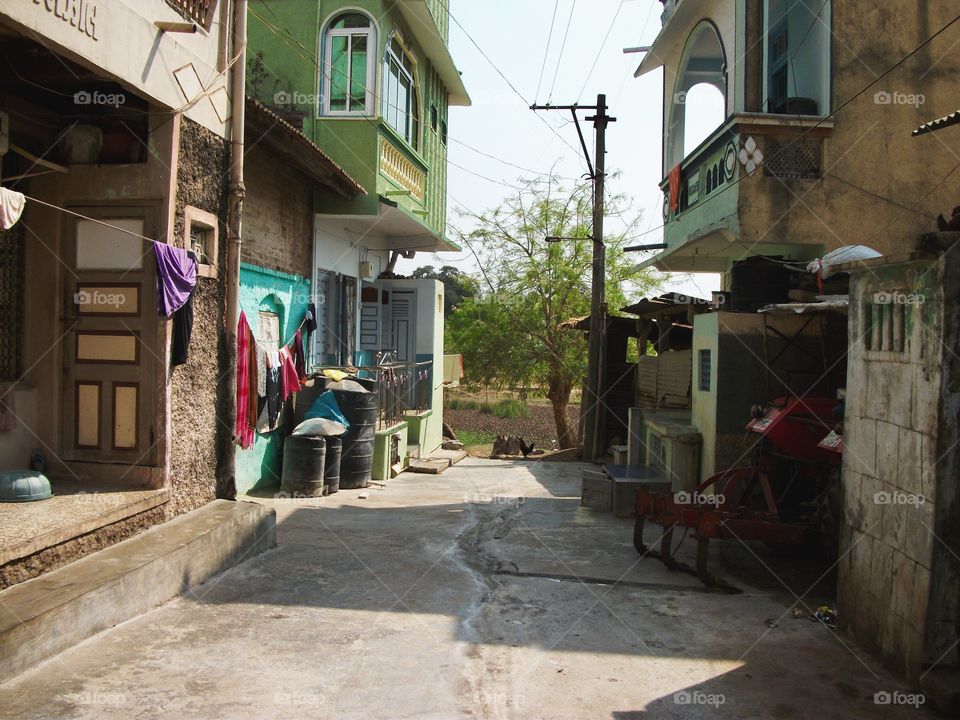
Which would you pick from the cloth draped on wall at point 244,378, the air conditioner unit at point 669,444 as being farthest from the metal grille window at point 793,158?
the cloth draped on wall at point 244,378

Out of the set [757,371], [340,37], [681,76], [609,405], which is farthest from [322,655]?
[609,405]

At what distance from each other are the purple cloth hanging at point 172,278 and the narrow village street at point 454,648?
7.79 ft

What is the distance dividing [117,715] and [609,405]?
50.8 ft

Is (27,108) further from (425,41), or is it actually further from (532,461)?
(532,461)

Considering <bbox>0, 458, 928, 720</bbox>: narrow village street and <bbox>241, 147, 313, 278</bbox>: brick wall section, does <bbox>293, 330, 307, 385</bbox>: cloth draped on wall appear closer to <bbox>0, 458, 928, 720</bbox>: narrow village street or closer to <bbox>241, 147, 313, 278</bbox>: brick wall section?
<bbox>241, 147, 313, 278</bbox>: brick wall section

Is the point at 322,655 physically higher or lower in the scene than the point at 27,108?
lower

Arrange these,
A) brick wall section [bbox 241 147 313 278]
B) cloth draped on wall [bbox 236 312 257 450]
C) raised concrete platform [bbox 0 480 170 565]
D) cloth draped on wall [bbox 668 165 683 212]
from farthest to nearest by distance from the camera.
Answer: cloth draped on wall [bbox 668 165 683 212]
brick wall section [bbox 241 147 313 278]
cloth draped on wall [bbox 236 312 257 450]
raised concrete platform [bbox 0 480 170 565]

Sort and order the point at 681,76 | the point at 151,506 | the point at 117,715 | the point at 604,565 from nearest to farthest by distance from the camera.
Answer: the point at 117,715 → the point at 151,506 → the point at 604,565 → the point at 681,76

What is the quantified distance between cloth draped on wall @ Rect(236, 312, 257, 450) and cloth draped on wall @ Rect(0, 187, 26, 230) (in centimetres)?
462

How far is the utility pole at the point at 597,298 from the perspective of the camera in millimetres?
17797

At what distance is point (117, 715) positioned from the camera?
158 inches

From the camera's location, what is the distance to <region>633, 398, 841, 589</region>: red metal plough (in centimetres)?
694

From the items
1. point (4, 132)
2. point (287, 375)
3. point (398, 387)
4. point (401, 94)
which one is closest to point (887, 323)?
point (4, 132)

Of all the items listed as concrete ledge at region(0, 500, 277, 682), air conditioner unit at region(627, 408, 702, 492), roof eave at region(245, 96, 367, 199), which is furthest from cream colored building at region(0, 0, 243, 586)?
air conditioner unit at region(627, 408, 702, 492)
